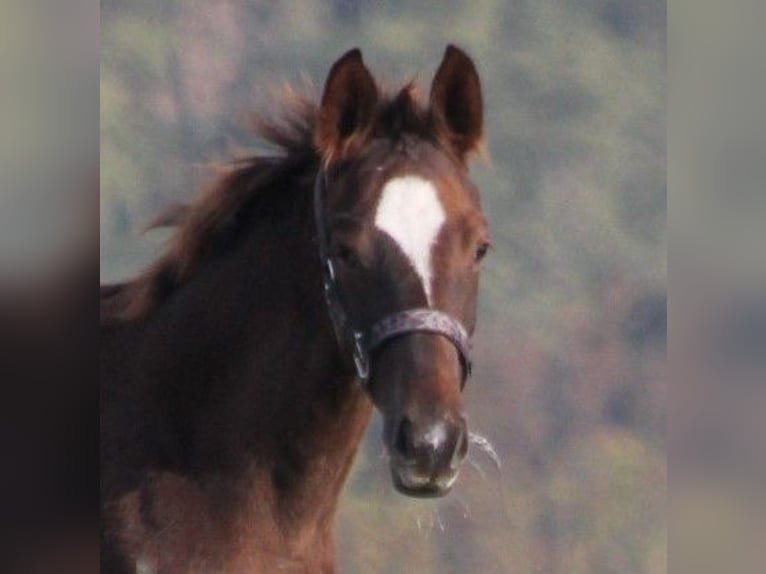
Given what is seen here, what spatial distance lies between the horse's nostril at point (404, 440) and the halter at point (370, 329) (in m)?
0.16

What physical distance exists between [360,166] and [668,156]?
31.6 inches

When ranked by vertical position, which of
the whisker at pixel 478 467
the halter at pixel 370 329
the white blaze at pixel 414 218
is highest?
the white blaze at pixel 414 218

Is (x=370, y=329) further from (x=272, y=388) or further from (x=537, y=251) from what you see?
(x=537, y=251)

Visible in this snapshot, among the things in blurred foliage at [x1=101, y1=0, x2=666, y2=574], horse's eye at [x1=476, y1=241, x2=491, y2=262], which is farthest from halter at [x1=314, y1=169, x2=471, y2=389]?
blurred foliage at [x1=101, y1=0, x2=666, y2=574]

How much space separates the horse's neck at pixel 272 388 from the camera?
283cm

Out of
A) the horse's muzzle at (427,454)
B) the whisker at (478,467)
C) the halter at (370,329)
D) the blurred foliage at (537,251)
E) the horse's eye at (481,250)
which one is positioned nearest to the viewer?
the horse's muzzle at (427,454)

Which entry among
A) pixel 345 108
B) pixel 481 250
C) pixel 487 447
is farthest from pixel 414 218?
pixel 487 447

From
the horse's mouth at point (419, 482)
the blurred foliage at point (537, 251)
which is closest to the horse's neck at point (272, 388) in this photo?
the horse's mouth at point (419, 482)

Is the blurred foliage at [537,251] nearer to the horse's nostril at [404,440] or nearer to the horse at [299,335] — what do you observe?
Result: the horse at [299,335]

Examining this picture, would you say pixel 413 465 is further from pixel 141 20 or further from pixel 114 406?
pixel 141 20

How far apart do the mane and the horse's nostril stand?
0.60m

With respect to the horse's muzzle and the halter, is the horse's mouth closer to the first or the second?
the horse's muzzle

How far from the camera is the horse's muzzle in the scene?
2559 mm

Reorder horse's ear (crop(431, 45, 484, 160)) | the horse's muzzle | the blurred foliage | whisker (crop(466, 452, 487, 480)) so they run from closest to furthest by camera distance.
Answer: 1. the horse's muzzle
2. horse's ear (crop(431, 45, 484, 160))
3. the blurred foliage
4. whisker (crop(466, 452, 487, 480))
